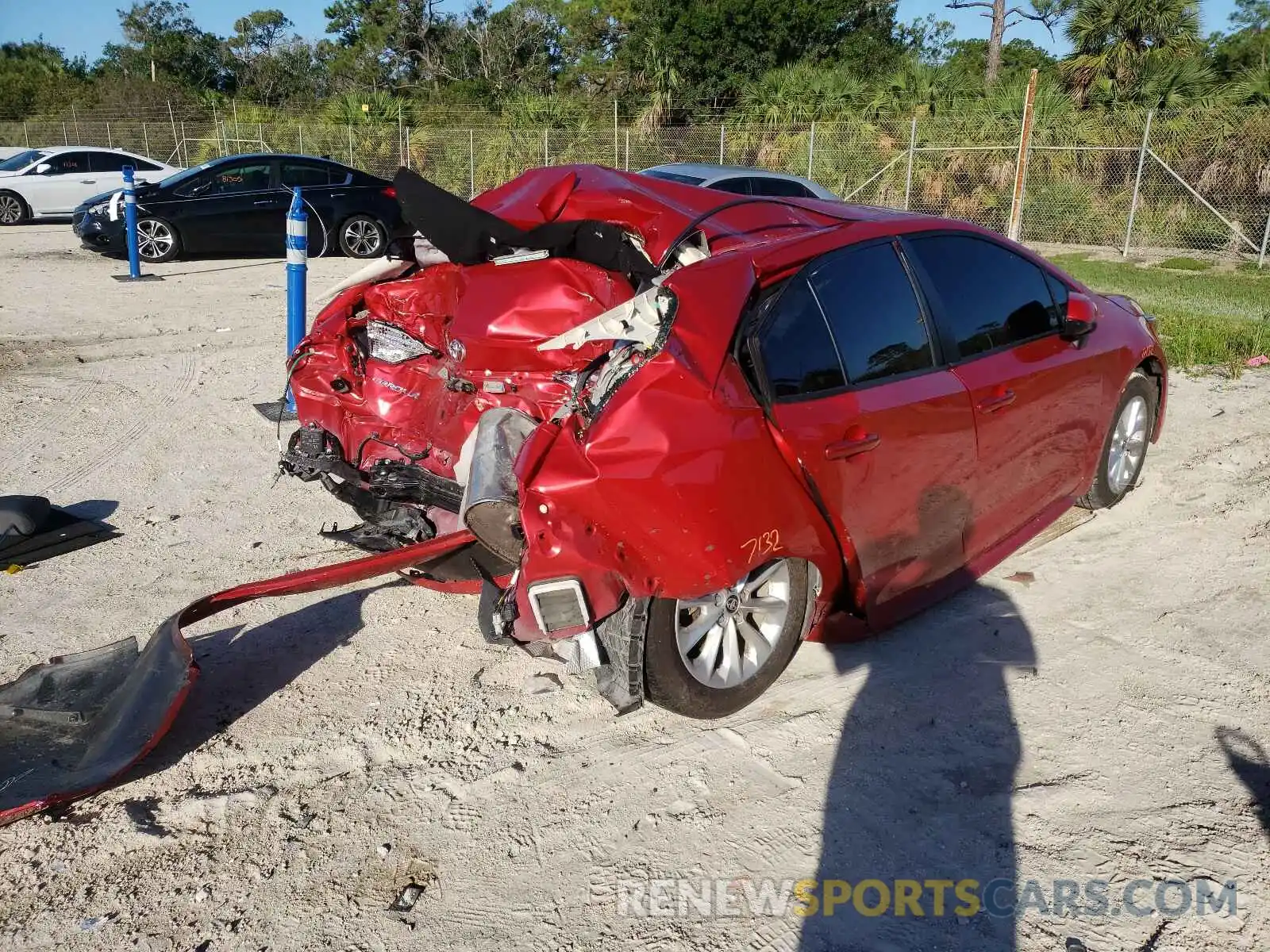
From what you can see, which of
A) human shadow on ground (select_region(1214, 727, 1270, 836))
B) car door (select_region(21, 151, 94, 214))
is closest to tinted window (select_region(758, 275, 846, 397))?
human shadow on ground (select_region(1214, 727, 1270, 836))

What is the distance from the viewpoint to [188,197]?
564 inches

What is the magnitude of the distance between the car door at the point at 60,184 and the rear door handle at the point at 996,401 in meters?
20.1

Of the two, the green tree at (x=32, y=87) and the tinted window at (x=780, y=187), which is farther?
the green tree at (x=32, y=87)

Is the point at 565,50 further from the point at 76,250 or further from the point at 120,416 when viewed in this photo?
the point at 120,416

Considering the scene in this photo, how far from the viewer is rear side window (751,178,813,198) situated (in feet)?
41.0

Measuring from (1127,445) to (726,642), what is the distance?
10.5 feet

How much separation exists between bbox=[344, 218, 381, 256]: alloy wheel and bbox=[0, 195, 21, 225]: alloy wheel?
27.9 feet

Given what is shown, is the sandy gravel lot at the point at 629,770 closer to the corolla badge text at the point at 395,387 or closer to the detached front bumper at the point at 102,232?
the corolla badge text at the point at 395,387

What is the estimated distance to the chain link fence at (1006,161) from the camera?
17.6 meters

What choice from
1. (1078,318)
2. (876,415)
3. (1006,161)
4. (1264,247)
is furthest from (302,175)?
(1264,247)

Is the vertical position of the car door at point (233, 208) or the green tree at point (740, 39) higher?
the green tree at point (740, 39)

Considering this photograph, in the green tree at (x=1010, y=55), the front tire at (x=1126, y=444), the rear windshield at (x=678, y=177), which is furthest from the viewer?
the green tree at (x=1010, y=55)

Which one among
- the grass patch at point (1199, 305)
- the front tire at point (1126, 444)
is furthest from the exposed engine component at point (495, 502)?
the grass patch at point (1199, 305)

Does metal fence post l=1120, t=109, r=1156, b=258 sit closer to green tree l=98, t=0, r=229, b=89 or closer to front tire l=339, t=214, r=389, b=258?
front tire l=339, t=214, r=389, b=258
